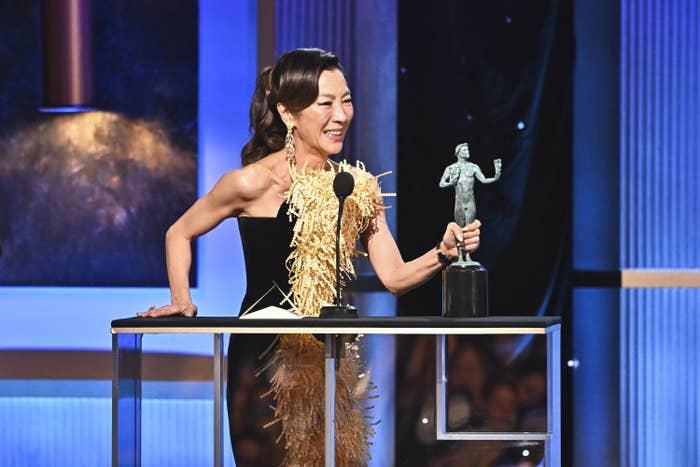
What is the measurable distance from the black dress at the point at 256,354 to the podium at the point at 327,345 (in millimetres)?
235

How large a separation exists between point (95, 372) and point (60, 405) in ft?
0.75

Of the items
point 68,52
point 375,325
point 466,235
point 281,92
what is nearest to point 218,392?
point 375,325

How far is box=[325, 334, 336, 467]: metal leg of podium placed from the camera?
100 inches

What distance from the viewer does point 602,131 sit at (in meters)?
4.49

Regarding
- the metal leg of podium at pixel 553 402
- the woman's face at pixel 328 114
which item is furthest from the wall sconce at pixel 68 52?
the metal leg of podium at pixel 553 402

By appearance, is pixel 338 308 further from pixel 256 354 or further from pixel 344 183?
pixel 256 354

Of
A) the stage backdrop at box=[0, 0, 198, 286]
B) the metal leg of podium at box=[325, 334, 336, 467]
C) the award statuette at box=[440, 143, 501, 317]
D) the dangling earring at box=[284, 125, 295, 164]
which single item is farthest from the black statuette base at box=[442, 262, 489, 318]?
the stage backdrop at box=[0, 0, 198, 286]

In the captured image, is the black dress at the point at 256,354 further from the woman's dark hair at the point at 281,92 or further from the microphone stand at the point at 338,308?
the microphone stand at the point at 338,308

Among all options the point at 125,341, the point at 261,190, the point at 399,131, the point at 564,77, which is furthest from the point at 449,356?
the point at 125,341

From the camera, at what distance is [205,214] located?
Result: 10.2ft

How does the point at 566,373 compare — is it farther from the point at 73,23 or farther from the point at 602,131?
the point at 73,23

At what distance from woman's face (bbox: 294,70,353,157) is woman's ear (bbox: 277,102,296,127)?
3 centimetres

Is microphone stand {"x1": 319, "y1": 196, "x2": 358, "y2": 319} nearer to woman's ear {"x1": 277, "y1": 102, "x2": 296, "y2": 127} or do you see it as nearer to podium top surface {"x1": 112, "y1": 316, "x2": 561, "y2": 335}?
podium top surface {"x1": 112, "y1": 316, "x2": 561, "y2": 335}

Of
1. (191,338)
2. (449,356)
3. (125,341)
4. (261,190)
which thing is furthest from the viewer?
(191,338)
